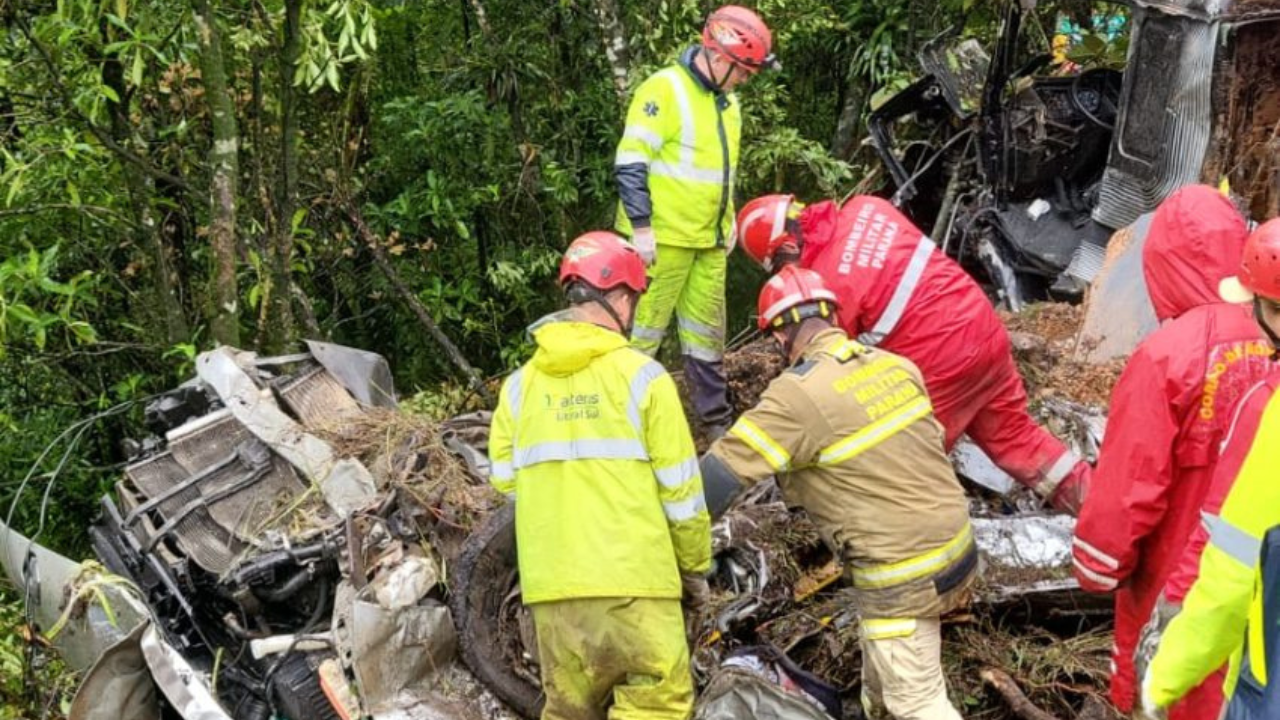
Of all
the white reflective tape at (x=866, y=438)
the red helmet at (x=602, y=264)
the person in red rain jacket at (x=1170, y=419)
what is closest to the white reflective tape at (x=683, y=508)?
the white reflective tape at (x=866, y=438)

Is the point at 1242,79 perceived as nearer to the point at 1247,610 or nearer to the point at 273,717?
the point at 1247,610

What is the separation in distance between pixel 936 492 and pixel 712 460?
25.1 inches

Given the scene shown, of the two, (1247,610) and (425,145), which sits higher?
(425,145)

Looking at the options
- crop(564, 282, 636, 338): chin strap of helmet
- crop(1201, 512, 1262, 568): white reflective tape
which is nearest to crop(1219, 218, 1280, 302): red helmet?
crop(1201, 512, 1262, 568): white reflective tape

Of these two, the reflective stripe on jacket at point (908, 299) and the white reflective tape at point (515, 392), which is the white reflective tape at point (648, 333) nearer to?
the reflective stripe on jacket at point (908, 299)

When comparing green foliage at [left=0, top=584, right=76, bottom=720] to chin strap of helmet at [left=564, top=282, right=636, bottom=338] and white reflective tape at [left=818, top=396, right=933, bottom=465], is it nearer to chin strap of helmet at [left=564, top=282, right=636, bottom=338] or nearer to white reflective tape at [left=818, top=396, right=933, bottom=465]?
chin strap of helmet at [left=564, top=282, right=636, bottom=338]

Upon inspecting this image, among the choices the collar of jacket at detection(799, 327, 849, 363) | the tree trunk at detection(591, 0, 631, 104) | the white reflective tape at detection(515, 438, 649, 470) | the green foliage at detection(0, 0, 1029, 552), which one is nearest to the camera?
the white reflective tape at detection(515, 438, 649, 470)

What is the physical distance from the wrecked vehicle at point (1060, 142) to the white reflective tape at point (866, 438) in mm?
3422

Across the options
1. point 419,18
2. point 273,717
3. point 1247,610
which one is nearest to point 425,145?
point 419,18

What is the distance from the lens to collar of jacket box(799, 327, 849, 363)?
10.4 feet

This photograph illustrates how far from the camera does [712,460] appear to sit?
3.16m

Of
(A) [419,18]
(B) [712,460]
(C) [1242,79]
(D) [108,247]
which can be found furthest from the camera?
(A) [419,18]

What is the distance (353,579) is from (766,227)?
2.00 m

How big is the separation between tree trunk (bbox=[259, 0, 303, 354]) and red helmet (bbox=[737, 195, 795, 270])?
7.53 ft
